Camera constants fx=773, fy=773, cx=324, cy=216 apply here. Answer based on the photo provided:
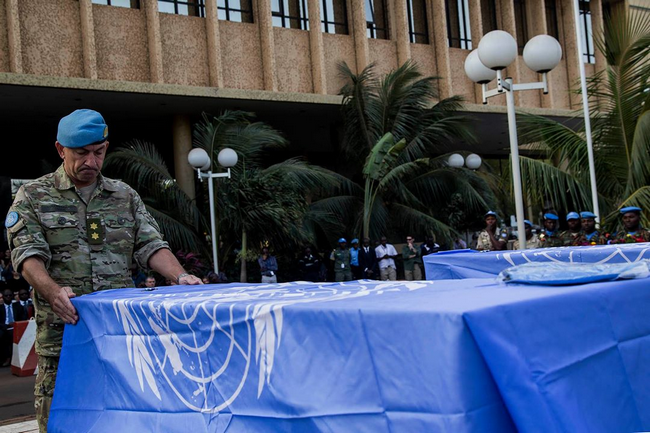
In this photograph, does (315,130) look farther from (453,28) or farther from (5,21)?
(5,21)

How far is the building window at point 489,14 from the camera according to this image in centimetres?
2355

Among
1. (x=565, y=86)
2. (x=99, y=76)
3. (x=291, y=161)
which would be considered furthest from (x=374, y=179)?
(x=565, y=86)

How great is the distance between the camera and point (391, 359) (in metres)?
1.74

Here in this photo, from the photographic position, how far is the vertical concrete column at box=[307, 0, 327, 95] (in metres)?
19.4

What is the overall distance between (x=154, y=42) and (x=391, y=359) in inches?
640

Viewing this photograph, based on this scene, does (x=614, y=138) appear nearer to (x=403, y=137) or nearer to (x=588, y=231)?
(x=588, y=231)

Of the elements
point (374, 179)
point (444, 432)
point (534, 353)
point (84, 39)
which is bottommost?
point (444, 432)

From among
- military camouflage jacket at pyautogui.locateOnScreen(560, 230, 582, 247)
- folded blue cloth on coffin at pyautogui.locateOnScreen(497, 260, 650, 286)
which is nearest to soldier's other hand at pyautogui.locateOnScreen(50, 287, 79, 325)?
folded blue cloth on coffin at pyautogui.locateOnScreen(497, 260, 650, 286)

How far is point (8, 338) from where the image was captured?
11.2 meters

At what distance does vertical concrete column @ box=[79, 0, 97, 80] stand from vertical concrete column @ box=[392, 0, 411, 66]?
8558 mm

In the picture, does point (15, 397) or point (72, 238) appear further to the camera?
point (15, 397)

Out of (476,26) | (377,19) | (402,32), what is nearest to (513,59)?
(402,32)

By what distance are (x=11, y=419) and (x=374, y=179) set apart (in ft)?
39.9

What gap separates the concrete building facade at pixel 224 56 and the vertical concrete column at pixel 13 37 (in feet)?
0.06
